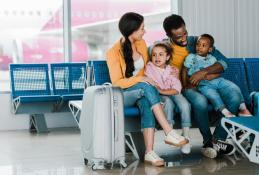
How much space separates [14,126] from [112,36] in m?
2.24

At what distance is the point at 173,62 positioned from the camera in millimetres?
4949

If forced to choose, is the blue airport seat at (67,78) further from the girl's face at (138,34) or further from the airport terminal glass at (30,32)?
the girl's face at (138,34)

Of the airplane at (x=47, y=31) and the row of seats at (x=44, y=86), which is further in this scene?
the airplane at (x=47, y=31)

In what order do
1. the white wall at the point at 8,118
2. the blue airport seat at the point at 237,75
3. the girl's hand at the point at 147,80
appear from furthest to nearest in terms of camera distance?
the white wall at the point at 8,118 → the blue airport seat at the point at 237,75 → the girl's hand at the point at 147,80

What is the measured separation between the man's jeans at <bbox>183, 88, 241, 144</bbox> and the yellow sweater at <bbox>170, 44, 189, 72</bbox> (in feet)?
1.00

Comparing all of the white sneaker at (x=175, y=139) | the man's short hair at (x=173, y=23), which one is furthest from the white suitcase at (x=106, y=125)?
the man's short hair at (x=173, y=23)

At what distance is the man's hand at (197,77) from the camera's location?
15.9 ft

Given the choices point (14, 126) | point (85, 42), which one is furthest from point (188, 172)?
point (85, 42)

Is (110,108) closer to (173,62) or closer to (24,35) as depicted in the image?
(173,62)

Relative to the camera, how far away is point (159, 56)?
4.63 m

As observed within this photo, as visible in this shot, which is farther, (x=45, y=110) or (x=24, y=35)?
(x=24, y=35)

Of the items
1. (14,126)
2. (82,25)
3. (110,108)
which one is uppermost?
(82,25)

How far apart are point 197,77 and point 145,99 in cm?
76

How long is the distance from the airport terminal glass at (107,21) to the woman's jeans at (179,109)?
4004mm
